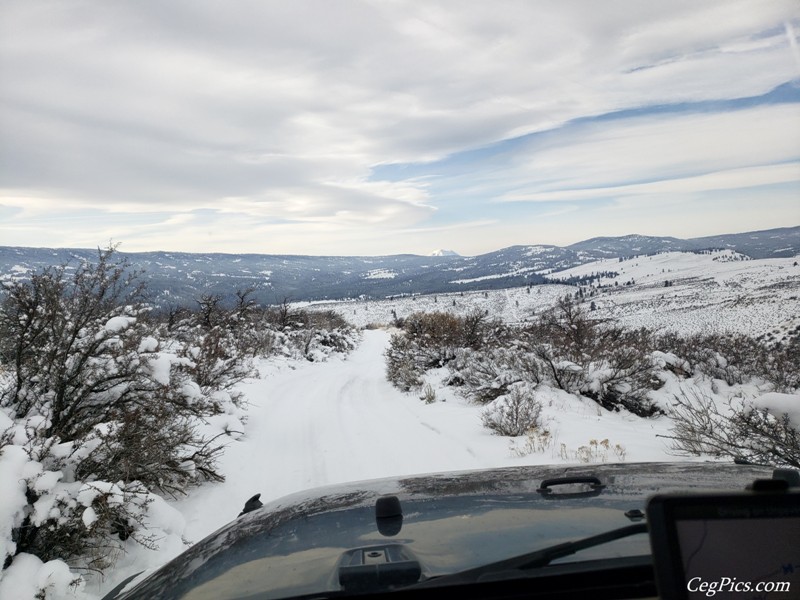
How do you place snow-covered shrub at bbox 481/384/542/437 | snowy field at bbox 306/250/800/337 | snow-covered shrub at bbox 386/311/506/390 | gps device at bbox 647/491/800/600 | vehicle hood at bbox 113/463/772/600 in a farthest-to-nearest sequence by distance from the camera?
1. snowy field at bbox 306/250/800/337
2. snow-covered shrub at bbox 386/311/506/390
3. snow-covered shrub at bbox 481/384/542/437
4. vehicle hood at bbox 113/463/772/600
5. gps device at bbox 647/491/800/600

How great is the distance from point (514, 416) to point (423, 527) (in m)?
5.86

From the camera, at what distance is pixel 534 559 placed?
4.97 feet

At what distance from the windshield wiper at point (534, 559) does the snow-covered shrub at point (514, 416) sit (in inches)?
222

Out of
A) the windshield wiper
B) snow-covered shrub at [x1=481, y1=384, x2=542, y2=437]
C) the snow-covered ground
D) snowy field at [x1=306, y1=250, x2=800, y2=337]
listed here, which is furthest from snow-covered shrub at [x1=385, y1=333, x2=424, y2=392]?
the windshield wiper

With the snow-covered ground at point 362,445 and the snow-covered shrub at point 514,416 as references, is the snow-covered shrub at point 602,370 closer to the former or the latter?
the snow-covered ground at point 362,445

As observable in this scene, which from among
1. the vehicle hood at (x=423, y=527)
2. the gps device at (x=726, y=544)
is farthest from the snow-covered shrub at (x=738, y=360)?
the gps device at (x=726, y=544)

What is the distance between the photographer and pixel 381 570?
4.97ft

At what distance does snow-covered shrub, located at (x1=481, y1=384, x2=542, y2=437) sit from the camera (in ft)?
24.1

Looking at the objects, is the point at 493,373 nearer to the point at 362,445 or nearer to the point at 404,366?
the point at 404,366

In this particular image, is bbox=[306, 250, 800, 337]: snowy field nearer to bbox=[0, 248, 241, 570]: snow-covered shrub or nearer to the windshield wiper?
bbox=[0, 248, 241, 570]: snow-covered shrub

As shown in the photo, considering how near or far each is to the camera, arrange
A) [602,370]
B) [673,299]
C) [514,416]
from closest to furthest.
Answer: [514,416]
[602,370]
[673,299]

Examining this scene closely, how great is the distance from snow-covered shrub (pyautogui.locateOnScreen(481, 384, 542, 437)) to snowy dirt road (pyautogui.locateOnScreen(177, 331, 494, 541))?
0.79ft

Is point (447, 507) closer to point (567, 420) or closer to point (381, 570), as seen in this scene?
point (381, 570)

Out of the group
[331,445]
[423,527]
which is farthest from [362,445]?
[423,527]
